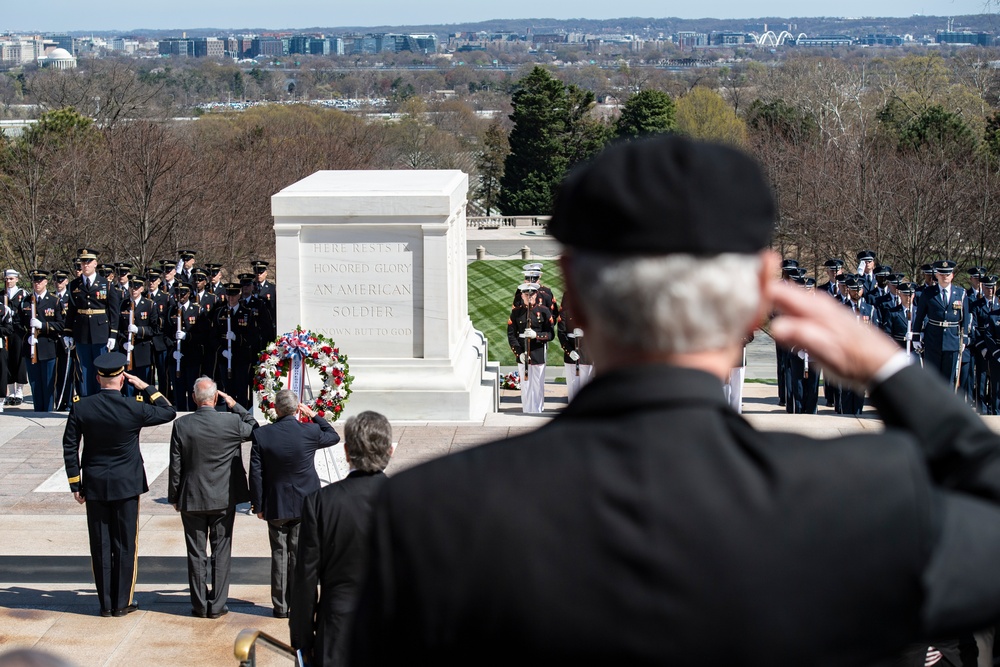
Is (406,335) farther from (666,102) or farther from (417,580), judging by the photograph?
(666,102)

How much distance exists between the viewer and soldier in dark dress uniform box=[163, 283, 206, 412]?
583 inches

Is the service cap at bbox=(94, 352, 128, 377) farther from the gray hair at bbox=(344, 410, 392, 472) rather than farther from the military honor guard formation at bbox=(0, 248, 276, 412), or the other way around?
the military honor guard formation at bbox=(0, 248, 276, 412)

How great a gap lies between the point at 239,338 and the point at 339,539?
30.8 ft

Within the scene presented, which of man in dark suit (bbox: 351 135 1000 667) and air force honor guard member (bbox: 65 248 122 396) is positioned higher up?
man in dark suit (bbox: 351 135 1000 667)

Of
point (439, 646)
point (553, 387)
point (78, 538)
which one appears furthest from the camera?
point (553, 387)

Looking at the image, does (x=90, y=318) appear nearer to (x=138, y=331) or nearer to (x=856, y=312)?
(x=138, y=331)

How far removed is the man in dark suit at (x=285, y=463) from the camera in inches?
296

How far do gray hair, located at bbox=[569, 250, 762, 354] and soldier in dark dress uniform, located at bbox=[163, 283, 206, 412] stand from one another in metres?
13.7

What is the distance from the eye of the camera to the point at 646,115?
5797cm

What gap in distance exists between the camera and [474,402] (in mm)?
13469

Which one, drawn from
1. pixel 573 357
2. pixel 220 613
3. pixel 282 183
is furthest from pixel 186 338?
pixel 282 183

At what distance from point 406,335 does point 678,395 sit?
11693 mm

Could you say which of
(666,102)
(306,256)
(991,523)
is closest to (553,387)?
(306,256)

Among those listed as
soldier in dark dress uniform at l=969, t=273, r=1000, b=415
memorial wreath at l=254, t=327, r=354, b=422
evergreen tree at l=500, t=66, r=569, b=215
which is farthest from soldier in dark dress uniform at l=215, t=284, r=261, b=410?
evergreen tree at l=500, t=66, r=569, b=215
